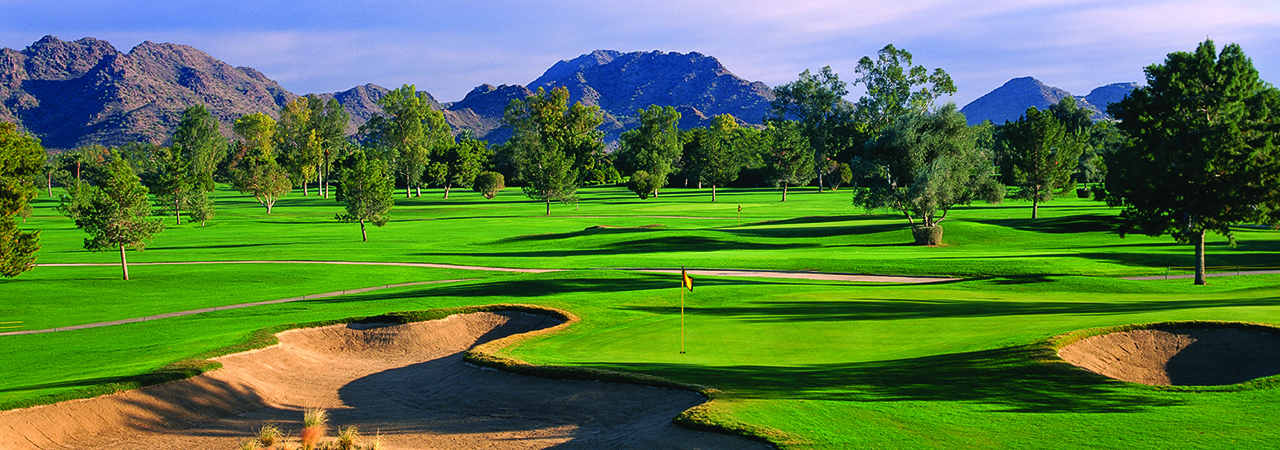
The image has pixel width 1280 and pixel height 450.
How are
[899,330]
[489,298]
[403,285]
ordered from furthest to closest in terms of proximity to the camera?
1. [403,285]
2. [489,298]
3. [899,330]

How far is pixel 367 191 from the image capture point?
60719 millimetres

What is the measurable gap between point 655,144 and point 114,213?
10120cm

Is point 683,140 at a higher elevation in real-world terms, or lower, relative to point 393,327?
higher

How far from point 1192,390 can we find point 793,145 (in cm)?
10043

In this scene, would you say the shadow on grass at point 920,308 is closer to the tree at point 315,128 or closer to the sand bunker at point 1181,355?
the sand bunker at point 1181,355

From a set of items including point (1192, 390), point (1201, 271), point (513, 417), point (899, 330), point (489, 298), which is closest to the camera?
point (1192, 390)

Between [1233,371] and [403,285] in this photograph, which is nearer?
[1233,371]

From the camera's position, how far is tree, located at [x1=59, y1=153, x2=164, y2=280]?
37281 millimetres

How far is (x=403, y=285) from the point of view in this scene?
34781 millimetres

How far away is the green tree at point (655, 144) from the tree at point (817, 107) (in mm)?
20420

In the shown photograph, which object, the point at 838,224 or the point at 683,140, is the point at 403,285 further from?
the point at 683,140

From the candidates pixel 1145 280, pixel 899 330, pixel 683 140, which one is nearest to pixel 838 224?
pixel 1145 280

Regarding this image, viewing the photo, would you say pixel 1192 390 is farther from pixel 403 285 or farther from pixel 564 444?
pixel 403 285

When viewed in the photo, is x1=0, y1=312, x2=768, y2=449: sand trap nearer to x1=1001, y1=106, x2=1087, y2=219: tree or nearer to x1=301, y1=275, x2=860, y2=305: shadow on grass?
x1=301, y1=275, x2=860, y2=305: shadow on grass
